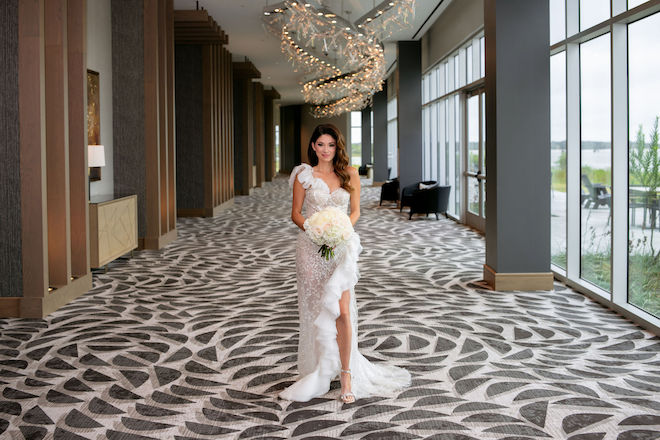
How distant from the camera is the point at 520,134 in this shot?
709 centimetres

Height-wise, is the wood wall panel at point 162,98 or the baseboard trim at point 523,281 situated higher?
the wood wall panel at point 162,98

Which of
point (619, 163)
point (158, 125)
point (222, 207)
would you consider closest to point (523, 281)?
point (619, 163)

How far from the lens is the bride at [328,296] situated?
3975mm

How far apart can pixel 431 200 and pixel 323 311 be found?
10939mm

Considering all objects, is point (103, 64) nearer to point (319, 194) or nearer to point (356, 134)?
point (319, 194)

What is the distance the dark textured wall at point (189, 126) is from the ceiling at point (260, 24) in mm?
1222

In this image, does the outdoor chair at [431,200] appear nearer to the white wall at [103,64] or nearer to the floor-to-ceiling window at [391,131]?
the white wall at [103,64]

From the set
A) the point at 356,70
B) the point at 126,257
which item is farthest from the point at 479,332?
the point at 356,70

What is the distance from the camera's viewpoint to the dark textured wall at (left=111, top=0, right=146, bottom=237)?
10000mm

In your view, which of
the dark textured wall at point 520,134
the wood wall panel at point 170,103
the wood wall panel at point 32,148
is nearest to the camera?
the wood wall panel at point 32,148

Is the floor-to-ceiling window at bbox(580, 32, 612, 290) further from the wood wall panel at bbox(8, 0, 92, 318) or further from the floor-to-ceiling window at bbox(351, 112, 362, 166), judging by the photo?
the floor-to-ceiling window at bbox(351, 112, 362, 166)

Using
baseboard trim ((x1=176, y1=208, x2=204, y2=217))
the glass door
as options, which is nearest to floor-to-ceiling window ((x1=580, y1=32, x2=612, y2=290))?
the glass door

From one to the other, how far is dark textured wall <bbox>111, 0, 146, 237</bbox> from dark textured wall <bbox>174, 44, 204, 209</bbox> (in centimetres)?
519

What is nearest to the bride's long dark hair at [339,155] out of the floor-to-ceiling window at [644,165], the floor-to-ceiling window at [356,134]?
the floor-to-ceiling window at [644,165]
